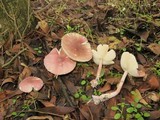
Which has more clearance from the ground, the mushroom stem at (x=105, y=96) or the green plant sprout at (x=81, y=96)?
the mushroom stem at (x=105, y=96)

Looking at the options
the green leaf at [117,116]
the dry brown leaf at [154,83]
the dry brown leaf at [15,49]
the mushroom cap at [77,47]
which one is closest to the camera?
the green leaf at [117,116]

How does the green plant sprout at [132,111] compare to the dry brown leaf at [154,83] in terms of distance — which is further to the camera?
the dry brown leaf at [154,83]

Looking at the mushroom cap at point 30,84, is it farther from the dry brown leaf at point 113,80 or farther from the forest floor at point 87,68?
the dry brown leaf at point 113,80

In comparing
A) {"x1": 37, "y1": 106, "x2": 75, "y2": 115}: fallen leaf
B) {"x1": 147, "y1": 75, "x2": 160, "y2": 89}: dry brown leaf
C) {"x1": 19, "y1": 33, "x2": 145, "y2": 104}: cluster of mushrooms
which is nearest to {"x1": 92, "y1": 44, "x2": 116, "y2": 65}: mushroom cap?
{"x1": 19, "y1": 33, "x2": 145, "y2": 104}: cluster of mushrooms

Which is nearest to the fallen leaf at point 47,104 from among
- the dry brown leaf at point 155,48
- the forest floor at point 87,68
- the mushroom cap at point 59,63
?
the forest floor at point 87,68

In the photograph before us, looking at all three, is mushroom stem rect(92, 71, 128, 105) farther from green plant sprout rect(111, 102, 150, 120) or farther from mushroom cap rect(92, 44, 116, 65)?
mushroom cap rect(92, 44, 116, 65)

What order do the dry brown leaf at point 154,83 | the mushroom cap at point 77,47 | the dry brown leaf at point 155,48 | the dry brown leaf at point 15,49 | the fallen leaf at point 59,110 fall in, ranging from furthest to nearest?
the dry brown leaf at point 15,49, the dry brown leaf at point 155,48, the mushroom cap at point 77,47, the dry brown leaf at point 154,83, the fallen leaf at point 59,110

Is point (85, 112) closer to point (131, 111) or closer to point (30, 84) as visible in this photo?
point (131, 111)
